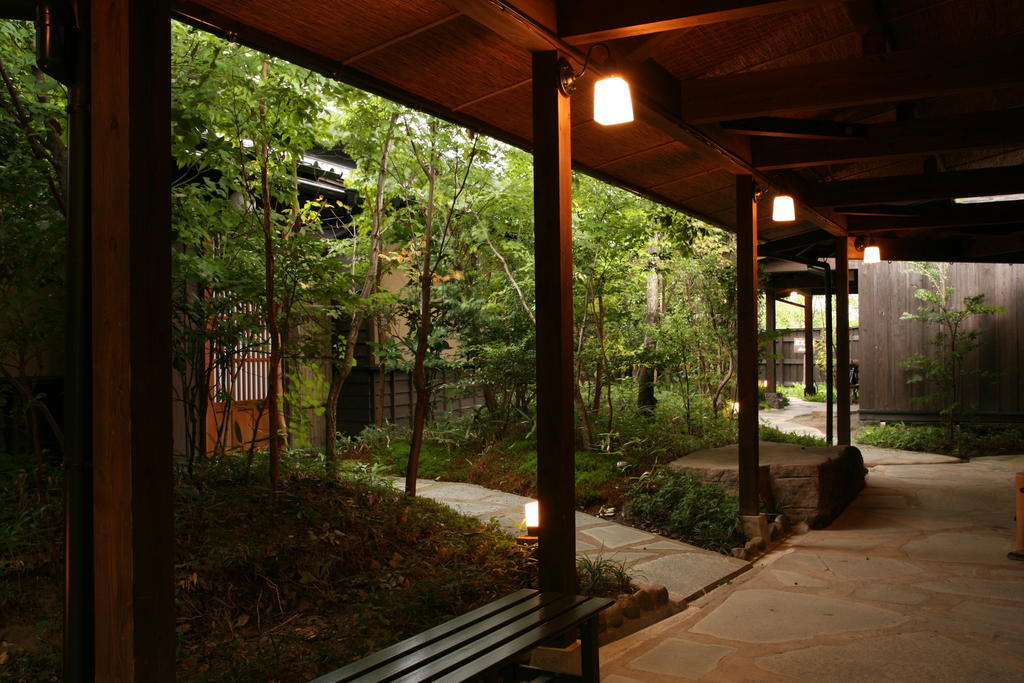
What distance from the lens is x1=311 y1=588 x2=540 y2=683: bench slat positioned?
2691mm

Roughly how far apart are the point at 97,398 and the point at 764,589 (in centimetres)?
498

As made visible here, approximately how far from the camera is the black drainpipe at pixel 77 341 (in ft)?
6.87

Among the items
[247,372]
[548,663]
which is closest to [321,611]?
[548,663]

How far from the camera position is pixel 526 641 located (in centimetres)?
299

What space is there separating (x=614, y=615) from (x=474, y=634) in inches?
70.1

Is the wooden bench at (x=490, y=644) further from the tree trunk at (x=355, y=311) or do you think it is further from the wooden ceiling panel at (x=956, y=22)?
the wooden ceiling panel at (x=956, y=22)

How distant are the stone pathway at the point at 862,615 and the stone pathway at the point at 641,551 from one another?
19 cm

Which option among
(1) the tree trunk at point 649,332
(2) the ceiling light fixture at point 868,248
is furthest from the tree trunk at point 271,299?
(2) the ceiling light fixture at point 868,248

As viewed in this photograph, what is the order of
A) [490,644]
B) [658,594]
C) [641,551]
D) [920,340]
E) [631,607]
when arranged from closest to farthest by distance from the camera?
[490,644]
[631,607]
[658,594]
[641,551]
[920,340]

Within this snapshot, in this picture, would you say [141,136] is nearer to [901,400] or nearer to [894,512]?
[894,512]

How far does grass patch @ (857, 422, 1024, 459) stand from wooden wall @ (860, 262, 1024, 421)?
0.50 metres

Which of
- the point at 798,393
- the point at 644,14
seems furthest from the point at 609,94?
the point at 798,393

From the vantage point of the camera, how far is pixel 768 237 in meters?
11.6

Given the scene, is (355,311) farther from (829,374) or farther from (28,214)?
(829,374)
